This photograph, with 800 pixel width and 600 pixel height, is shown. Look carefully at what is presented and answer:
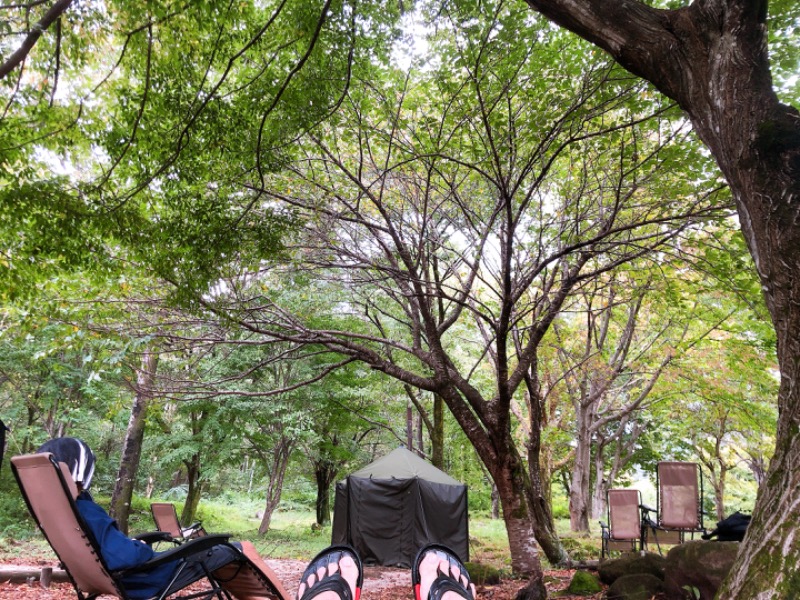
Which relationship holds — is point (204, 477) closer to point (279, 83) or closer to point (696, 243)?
point (279, 83)

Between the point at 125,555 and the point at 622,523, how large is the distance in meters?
6.94

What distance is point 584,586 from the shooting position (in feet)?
15.1

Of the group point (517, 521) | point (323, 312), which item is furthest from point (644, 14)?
point (323, 312)

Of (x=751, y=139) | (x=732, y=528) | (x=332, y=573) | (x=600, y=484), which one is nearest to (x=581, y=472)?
(x=600, y=484)

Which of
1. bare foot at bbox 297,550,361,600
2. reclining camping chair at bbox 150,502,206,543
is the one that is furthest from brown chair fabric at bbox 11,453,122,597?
reclining camping chair at bbox 150,502,206,543

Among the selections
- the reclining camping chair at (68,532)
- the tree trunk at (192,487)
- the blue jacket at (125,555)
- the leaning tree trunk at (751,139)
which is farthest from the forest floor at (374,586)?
the tree trunk at (192,487)

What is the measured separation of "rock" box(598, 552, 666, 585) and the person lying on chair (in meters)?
3.65

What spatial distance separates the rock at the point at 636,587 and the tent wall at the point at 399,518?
6138mm

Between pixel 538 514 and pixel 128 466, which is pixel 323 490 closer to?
pixel 128 466

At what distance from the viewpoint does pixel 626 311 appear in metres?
11.2

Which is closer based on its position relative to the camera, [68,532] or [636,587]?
[68,532]

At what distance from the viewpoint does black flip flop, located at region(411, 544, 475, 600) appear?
2617mm

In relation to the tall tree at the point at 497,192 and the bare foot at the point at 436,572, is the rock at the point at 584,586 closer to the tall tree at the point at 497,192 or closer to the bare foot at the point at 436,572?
the tall tree at the point at 497,192

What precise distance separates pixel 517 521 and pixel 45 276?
547cm
